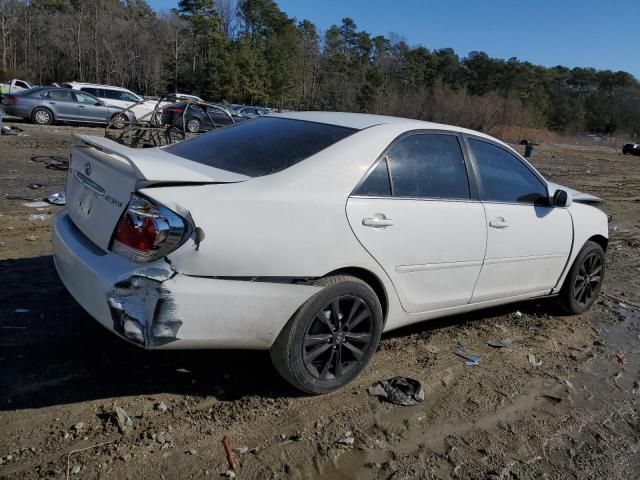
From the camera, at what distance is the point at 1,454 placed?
8.04 ft

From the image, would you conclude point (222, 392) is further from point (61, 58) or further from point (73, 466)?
point (61, 58)

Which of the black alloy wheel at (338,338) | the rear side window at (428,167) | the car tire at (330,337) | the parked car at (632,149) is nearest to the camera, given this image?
the car tire at (330,337)

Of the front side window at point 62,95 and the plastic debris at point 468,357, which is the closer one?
the plastic debris at point 468,357

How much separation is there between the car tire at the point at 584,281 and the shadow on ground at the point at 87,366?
2910 mm

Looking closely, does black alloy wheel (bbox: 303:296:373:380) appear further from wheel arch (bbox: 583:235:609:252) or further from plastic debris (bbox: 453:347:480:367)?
wheel arch (bbox: 583:235:609:252)

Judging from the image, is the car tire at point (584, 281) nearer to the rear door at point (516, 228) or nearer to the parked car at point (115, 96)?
the rear door at point (516, 228)

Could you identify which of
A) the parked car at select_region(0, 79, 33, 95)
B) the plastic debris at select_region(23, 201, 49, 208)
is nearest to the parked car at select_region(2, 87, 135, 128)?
the parked car at select_region(0, 79, 33, 95)

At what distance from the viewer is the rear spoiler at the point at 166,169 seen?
273 centimetres

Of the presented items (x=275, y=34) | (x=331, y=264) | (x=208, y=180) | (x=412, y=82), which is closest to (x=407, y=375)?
(x=331, y=264)

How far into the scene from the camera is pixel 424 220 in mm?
3467

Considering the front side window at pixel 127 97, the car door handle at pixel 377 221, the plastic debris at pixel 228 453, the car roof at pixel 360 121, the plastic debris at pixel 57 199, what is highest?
the car roof at pixel 360 121

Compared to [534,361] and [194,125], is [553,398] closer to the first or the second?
[534,361]

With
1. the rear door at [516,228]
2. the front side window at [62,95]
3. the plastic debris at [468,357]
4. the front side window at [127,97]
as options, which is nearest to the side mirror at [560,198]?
the rear door at [516,228]

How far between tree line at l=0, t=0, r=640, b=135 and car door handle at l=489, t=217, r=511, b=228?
201 ft
